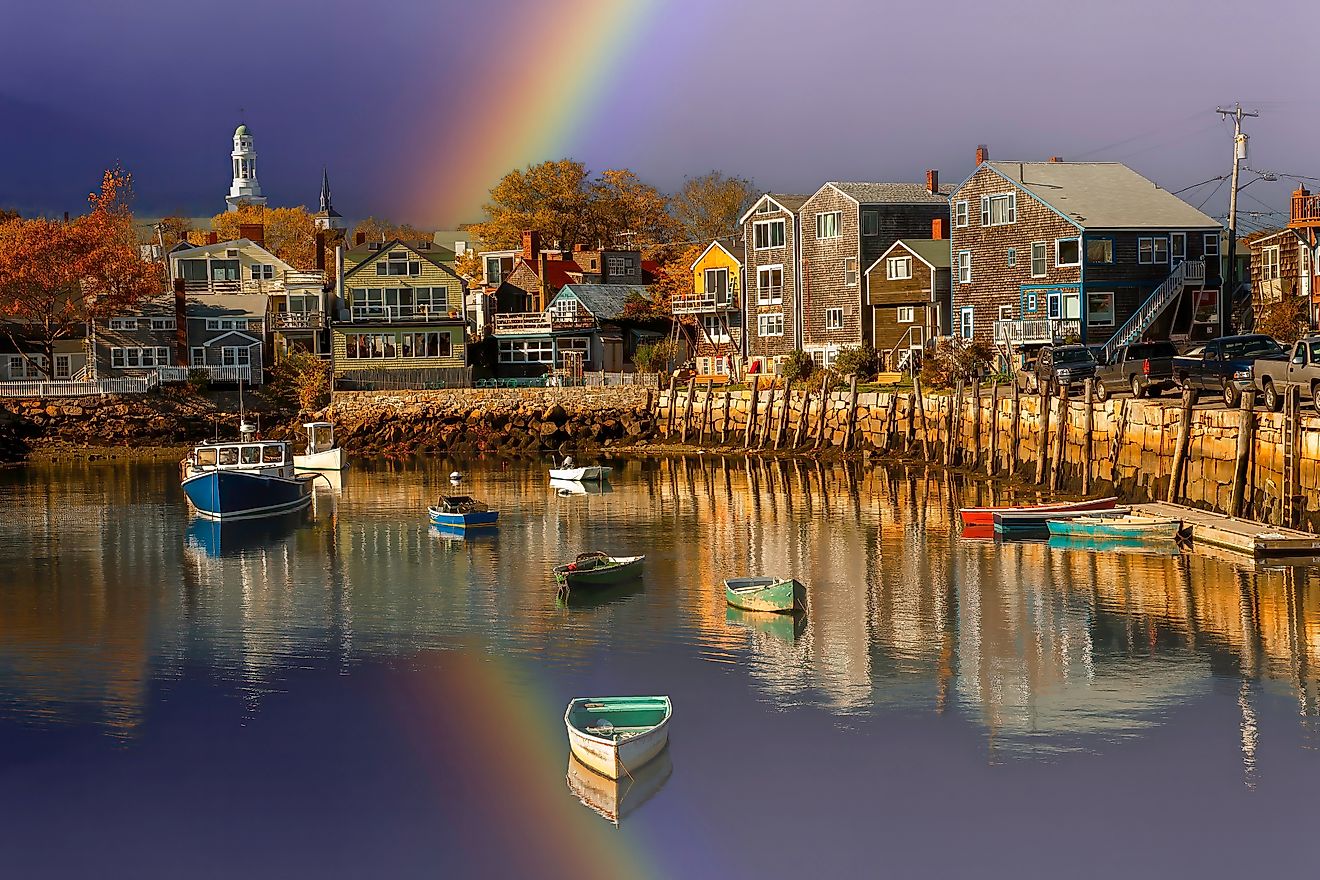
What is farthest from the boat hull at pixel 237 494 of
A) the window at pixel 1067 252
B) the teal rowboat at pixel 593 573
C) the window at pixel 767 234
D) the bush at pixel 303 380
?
the window at pixel 767 234

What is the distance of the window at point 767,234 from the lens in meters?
101

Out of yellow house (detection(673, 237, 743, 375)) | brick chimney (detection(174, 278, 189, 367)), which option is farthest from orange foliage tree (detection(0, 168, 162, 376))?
yellow house (detection(673, 237, 743, 375))

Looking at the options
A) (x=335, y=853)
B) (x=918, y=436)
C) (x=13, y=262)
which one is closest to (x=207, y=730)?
(x=335, y=853)

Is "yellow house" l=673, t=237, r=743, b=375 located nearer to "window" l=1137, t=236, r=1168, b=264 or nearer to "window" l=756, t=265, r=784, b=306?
"window" l=756, t=265, r=784, b=306

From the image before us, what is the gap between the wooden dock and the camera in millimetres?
41719

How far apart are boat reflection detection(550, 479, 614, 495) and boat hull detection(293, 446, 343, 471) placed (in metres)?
12.1

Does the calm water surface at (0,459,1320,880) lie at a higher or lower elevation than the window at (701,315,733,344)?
lower

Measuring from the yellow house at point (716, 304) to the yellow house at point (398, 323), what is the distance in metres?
14.2

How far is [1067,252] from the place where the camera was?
3241 inches

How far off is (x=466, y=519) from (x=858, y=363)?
36.3 metres

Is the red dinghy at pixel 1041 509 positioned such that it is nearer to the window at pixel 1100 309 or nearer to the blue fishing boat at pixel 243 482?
the blue fishing boat at pixel 243 482

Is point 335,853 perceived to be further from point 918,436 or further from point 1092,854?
point 918,436

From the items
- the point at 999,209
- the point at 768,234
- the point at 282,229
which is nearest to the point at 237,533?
the point at 999,209

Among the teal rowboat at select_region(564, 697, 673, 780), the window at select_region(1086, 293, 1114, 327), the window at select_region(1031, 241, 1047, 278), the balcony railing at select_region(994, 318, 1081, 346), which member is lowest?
the teal rowboat at select_region(564, 697, 673, 780)
